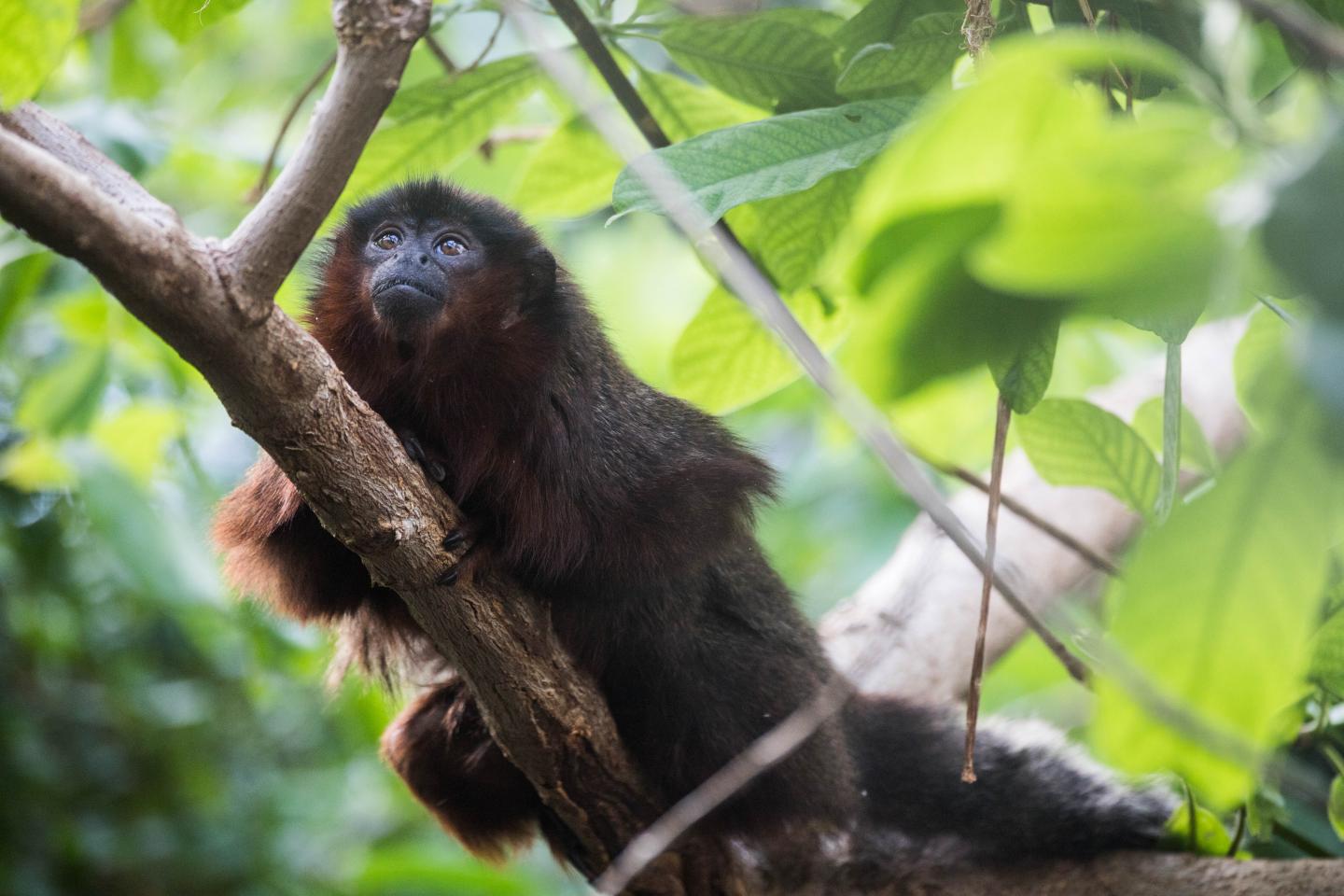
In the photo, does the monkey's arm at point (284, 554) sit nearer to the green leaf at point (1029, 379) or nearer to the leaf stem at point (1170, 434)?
the green leaf at point (1029, 379)

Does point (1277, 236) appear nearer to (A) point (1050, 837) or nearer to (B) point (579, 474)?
(B) point (579, 474)

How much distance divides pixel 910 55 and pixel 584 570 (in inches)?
38.0

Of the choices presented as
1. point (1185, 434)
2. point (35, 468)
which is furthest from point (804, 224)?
point (35, 468)

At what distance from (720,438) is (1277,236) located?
1.65m

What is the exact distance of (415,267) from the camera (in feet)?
6.93

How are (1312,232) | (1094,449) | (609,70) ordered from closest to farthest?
(1312,232) → (1094,449) → (609,70)

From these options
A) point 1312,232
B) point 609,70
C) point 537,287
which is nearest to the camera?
point 1312,232

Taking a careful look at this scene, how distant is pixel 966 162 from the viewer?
1.94 feet

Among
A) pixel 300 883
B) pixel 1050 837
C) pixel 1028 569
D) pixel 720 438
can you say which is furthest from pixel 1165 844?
pixel 300 883

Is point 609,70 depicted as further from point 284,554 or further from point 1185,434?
point 1185,434

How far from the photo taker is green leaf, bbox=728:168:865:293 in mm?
1788

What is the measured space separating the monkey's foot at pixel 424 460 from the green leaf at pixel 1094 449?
0.95 m

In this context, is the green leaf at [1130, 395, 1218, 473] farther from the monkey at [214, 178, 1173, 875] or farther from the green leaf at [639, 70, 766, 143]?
the green leaf at [639, 70, 766, 143]

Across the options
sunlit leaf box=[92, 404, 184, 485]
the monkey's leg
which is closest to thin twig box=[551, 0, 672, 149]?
the monkey's leg
